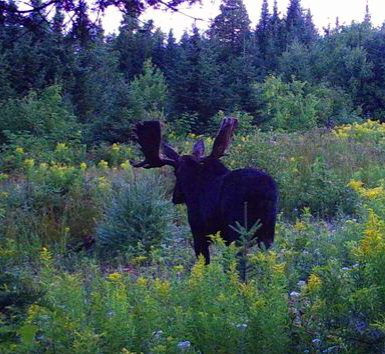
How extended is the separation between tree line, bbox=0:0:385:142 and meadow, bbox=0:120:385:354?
2.11 m

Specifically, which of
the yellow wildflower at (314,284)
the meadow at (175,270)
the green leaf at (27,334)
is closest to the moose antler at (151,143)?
the meadow at (175,270)

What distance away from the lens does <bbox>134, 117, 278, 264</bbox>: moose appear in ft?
21.5

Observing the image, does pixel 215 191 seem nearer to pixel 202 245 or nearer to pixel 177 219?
pixel 202 245

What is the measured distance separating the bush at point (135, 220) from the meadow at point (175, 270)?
1 cm

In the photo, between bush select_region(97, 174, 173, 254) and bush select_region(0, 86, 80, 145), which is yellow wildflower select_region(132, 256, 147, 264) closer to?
bush select_region(97, 174, 173, 254)

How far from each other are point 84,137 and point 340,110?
15230mm

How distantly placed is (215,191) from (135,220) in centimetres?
256

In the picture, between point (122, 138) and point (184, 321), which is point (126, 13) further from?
point (122, 138)

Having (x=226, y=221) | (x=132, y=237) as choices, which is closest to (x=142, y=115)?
(x=132, y=237)

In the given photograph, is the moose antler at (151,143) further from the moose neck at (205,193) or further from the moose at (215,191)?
the moose neck at (205,193)

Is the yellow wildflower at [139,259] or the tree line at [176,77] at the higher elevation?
the tree line at [176,77]

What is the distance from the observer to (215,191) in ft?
22.7

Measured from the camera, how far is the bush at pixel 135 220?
912cm

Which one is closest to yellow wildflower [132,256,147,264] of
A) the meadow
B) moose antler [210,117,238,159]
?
the meadow
